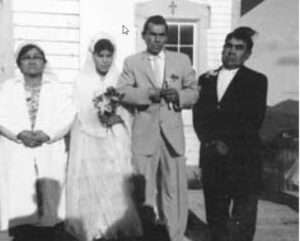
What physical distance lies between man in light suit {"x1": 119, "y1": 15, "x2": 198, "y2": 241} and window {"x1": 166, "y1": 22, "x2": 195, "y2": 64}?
2.00m

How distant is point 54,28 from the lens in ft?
14.8

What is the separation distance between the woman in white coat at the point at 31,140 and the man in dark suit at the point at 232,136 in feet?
2.88

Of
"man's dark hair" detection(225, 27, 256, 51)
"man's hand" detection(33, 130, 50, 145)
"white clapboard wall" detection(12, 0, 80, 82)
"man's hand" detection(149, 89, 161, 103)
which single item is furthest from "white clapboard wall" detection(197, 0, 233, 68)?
"man's hand" detection(33, 130, 50, 145)

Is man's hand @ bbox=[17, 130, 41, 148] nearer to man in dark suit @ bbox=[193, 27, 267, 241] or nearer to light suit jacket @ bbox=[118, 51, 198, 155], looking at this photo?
light suit jacket @ bbox=[118, 51, 198, 155]

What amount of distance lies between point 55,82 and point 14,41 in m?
0.89

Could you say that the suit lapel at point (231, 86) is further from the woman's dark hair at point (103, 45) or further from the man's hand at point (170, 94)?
the woman's dark hair at point (103, 45)

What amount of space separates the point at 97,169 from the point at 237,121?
0.95 metres

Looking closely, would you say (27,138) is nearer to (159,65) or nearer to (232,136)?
(159,65)

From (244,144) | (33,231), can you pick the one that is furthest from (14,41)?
(244,144)

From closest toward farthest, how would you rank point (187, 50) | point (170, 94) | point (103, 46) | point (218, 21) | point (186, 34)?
1. point (170, 94)
2. point (103, 46)
3. point (187, 50)
4. point (186, 34)
5. point (218, 21)

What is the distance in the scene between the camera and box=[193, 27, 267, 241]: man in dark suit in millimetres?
3531

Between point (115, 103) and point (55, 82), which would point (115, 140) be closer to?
point (115, 103)

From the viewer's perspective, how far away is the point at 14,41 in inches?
173

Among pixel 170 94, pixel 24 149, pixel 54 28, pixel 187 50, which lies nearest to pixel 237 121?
pixel 170 94
